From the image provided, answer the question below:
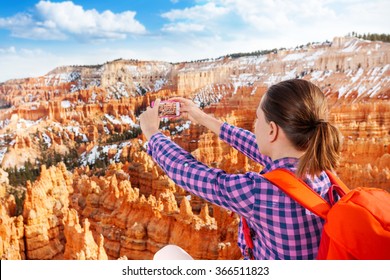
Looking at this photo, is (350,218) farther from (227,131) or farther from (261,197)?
(227,131)

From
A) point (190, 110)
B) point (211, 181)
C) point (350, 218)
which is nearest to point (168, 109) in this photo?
point (190, 110)

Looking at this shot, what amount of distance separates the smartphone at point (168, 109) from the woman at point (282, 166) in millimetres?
90

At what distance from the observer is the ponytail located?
41 centimetres

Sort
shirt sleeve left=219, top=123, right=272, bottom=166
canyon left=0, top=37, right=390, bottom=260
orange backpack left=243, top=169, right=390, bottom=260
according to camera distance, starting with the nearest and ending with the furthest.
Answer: orange backpack left=243, top=169, right=390, bottom=260 < shirt sleeve left=219, top=123, right=272, bottom=166 < canyon left=0, top=37, right=390, bottom=260

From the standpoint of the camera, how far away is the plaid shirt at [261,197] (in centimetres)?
42

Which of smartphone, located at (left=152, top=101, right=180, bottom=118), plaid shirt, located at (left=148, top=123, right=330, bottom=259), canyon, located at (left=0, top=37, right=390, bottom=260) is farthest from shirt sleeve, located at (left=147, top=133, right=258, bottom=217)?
canyon, located at (left=0, top=37, right=390, bottom=260)

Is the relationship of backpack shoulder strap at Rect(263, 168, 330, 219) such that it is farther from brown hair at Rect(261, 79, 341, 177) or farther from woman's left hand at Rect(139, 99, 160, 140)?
woman's left hand at Rect(139, 99, 160, 140)

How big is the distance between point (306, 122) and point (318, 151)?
0.04m

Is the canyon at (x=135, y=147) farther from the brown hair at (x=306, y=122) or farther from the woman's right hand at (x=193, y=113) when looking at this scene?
the brown hair at (x=306, y=122)

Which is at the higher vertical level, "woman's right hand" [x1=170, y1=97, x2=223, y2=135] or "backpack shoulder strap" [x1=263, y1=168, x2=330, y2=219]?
"woman's right hand" [x1=170, y1=97, x2=223, y2=135]

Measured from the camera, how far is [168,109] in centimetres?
56

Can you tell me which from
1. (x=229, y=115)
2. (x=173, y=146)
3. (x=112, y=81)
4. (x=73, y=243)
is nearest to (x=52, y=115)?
(x=112, y=81)

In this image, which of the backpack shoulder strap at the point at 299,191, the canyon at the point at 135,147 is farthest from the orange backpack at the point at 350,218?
the canyon at the point at 135,147

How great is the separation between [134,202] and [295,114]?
236cm
